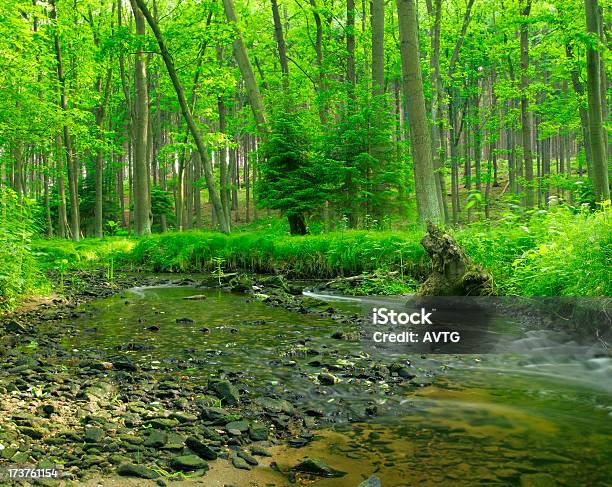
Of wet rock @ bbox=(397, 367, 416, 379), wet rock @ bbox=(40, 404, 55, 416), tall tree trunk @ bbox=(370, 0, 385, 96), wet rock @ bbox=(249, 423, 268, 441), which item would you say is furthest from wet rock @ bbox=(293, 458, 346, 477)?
tall tree trunk @ bbox=(370, 0, 385, 96)

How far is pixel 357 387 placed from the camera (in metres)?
5.03

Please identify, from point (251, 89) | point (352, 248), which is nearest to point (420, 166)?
point (352, 248)

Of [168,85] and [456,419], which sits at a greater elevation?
[168,85]

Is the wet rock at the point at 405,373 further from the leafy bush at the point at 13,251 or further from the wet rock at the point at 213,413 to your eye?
the leafy bush at the point at 13,251

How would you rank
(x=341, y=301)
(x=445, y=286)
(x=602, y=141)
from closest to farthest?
(x=445, y=286) < (x=341, y=301) < (x=602, y=141)

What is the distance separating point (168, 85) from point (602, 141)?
25.6 meters

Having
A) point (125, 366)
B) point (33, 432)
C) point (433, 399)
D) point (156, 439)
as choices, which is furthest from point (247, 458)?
point (125, 366)

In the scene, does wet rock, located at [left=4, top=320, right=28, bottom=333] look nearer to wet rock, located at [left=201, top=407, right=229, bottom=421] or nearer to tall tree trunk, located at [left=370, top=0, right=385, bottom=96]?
wet rock, located at [left=201, top=407, right=229, bottom=421]

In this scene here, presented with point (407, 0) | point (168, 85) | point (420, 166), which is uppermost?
point (168, 85)

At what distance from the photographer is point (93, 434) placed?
3551mm

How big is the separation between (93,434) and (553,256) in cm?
665

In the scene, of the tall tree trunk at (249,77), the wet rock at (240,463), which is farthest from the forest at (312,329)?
the tall tree trunk at (249,77)

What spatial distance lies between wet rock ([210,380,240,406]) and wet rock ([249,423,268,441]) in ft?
1.91

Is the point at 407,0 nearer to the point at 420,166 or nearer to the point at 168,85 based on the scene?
the point at 420,166
